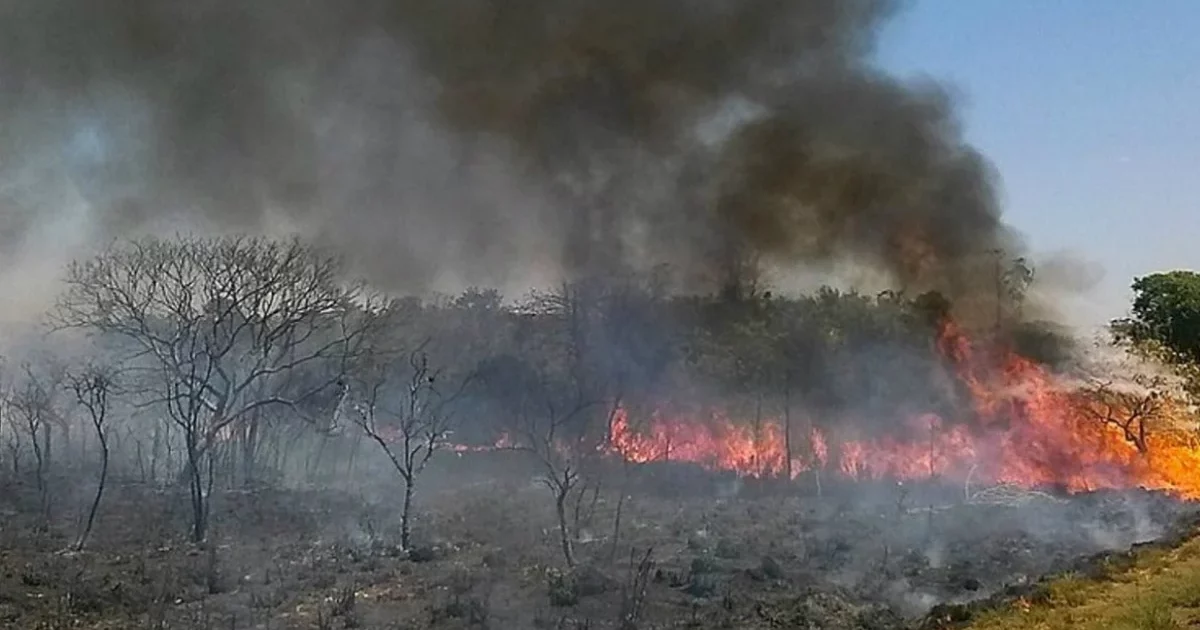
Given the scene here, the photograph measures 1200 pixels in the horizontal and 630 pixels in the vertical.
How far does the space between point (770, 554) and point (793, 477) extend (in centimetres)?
1761

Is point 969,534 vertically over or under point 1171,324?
under

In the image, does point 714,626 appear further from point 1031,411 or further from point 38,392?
point 38,392

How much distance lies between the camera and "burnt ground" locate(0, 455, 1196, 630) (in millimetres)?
13680

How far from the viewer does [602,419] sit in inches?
1449

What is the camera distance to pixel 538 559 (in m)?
18.5

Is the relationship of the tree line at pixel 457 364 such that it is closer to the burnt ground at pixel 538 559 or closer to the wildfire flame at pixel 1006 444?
the wildfire flame at pixel 1006 444

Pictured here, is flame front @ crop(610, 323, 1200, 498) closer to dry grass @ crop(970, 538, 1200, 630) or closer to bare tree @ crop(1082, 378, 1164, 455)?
bare tree @ crop(1082, 378, 1164, 455)

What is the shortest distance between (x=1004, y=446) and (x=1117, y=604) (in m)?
20.5

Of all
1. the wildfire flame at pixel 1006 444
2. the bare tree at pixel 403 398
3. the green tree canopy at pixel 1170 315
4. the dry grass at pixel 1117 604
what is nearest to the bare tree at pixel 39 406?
the bare tree at pixel 403 398

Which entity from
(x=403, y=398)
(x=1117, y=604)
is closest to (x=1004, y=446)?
(x=403, y=398)

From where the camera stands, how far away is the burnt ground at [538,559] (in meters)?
13.7

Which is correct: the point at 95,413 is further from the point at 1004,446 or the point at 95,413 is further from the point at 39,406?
the point at 1004,446

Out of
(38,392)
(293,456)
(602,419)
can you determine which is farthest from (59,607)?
(293,456)

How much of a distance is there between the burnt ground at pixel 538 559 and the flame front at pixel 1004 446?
4.93ft
